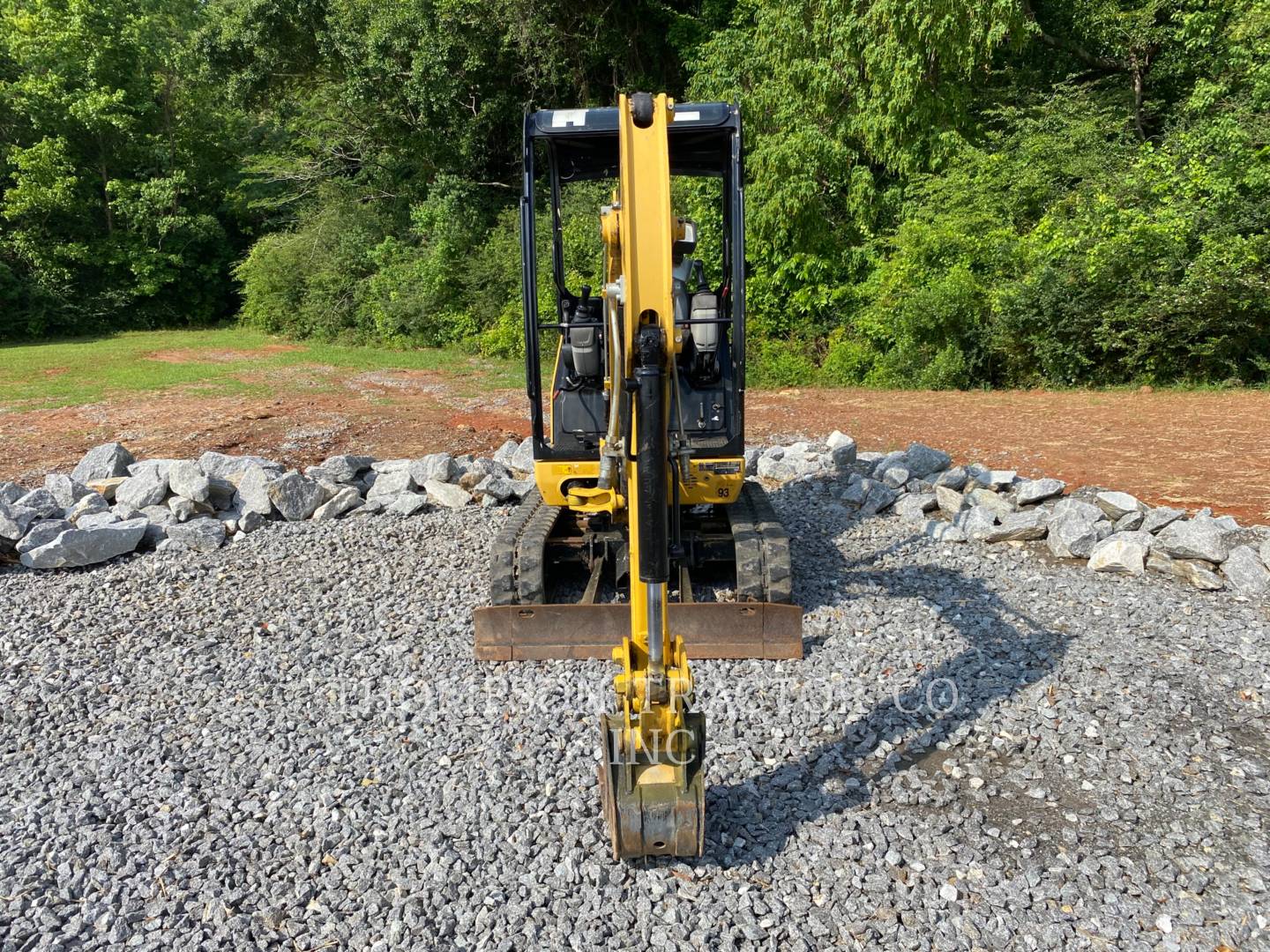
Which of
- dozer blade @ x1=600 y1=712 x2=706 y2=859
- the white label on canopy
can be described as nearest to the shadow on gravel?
dozer blade @ x1=600 y1=712 x2=706 y2=859

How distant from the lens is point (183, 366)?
61.4 feet

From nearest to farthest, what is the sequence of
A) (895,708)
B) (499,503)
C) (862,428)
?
1. (895,708)
2. (499,503)
3. (862,428)

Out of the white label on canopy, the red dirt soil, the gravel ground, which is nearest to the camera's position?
the gravel ground

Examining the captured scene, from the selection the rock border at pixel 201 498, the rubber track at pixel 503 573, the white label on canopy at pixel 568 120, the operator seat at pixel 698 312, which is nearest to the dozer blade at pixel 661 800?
the rubber track at pixel 503 573

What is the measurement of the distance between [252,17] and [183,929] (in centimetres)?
2440

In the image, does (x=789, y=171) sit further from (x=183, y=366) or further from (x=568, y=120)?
(x=183, y=366)

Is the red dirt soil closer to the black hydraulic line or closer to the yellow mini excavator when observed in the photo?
the yellow mini excavator

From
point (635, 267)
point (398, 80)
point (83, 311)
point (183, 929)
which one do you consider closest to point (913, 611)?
point (635, 267)

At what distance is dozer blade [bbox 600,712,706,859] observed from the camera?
3.05 m

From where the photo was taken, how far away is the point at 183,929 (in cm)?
298

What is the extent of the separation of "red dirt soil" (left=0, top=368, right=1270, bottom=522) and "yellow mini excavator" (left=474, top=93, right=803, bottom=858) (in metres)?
4.59

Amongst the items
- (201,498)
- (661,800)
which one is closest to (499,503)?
(201,498)

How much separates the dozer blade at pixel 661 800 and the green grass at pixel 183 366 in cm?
1217

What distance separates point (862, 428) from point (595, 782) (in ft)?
27.6
